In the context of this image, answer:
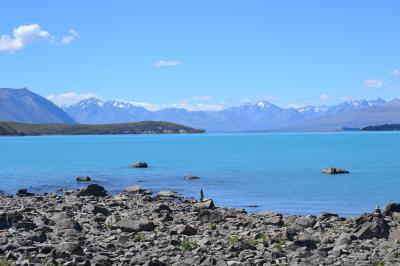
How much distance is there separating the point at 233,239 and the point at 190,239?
189 centimetres

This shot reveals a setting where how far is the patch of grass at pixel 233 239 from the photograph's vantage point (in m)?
25.7

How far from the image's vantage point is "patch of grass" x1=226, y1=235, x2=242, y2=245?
2567 cm

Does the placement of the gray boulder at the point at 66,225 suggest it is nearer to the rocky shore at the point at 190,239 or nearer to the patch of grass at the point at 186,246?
the rocky shore at the point at 190,239

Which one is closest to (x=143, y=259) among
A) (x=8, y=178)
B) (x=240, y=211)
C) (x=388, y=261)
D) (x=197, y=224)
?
(x=388, y=261)

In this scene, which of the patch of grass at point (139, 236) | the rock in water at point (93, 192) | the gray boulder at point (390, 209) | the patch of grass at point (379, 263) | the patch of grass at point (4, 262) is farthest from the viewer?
the rock in water at point (93, 192)

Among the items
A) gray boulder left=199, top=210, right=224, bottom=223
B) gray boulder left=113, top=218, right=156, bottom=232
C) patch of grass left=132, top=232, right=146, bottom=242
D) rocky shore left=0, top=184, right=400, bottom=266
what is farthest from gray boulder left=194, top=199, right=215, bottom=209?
patch of grass left=132, top=232, right=146, bottom=242

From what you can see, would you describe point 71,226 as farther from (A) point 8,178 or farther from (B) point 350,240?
(A) point 8,178

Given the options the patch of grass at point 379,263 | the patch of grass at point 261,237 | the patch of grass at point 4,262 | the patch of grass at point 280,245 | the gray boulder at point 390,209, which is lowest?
the gray boulder at point 390,209

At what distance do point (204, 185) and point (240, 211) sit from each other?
2616 cm

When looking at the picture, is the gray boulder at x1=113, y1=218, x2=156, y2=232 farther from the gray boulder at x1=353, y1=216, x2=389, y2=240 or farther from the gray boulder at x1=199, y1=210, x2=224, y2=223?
the gray boulder at x1=353, y1=216, x2=389, y2=240

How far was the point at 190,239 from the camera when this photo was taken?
26750 millimetres

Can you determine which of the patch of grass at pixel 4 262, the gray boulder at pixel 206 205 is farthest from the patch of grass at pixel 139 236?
the gray boulder at pixel 206 205

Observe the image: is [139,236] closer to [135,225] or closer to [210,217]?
[135,225]

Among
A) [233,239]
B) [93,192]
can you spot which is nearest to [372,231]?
[233,239]
